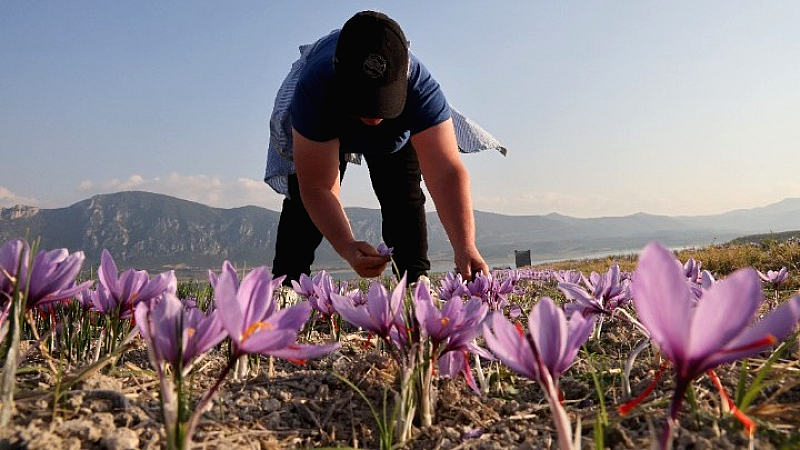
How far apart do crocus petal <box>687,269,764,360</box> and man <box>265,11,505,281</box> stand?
1937 mm

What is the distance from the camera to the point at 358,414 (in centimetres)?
147

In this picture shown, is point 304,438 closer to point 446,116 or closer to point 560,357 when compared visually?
point 560,357

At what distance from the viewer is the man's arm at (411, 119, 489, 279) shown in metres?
3.76

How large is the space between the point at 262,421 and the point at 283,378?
38 cm

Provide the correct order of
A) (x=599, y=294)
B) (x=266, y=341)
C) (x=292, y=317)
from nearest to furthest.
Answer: (x=266, y=341) < (x=292, y=317) < (x=599, y=294)

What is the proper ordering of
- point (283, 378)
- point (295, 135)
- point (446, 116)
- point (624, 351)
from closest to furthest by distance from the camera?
point (283, 378), point (624, 351), point (295, 135), point (446, 116)

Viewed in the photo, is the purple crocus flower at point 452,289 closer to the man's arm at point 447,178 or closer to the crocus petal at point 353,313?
the crocus petal at point 353,313

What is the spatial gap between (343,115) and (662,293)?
10.5 feet

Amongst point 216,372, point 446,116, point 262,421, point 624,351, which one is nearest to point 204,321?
point 262,421

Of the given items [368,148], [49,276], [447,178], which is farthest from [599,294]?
[368,148]

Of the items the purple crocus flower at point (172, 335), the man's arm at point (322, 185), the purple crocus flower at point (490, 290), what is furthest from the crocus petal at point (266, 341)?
the man's arm at point (322, 185)

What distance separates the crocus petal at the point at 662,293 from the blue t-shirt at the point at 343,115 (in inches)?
114

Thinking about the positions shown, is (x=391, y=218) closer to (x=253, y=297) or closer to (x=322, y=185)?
(x=322, y=185)

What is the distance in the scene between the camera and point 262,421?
1.33m
